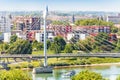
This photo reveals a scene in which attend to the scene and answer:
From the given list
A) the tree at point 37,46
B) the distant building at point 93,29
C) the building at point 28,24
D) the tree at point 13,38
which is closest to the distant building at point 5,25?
the building at point 28,24

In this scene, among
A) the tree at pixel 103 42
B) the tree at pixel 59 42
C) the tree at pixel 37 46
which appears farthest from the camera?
the tree at pixel 103 42

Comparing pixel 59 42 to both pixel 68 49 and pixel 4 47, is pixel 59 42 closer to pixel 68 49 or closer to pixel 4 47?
pixel 68 49

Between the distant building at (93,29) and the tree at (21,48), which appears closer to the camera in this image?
the tree at (21,48)

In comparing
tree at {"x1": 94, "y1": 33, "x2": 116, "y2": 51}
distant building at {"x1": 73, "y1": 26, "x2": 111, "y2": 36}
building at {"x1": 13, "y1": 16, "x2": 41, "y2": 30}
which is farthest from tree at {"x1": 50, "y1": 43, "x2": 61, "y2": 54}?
building at {"x1": 13, "y1": 16, "x2": 41, "y2": 30}

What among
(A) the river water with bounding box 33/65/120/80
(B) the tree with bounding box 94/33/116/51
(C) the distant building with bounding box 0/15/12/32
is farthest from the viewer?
(C) the distant building with bounding box 0/15/12/32

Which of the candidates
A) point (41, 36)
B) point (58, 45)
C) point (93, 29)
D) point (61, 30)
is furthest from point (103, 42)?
point (93, 29)

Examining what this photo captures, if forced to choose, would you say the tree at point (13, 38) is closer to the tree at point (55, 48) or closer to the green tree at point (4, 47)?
the green tree at point (4, 47)

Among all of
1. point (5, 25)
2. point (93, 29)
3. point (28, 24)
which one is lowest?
point (5, 25)

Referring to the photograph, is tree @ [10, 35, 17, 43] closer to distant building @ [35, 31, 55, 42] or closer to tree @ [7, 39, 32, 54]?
distant building @ [35, 31, 55, 42]

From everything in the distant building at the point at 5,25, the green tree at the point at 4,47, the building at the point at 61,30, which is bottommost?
the distant building at the point at 5,25

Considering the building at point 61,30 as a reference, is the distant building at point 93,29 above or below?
below

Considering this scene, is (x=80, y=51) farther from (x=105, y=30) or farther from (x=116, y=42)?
(x=105, y=30)
